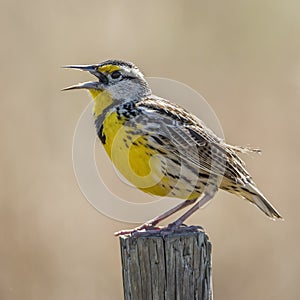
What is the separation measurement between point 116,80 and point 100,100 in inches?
4.2

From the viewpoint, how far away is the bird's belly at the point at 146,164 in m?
3.25

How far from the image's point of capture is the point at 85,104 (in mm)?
5156

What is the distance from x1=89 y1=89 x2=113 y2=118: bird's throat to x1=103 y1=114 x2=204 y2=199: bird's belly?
8 centimetres

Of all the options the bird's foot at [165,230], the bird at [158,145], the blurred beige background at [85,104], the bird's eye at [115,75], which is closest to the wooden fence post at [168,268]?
the bird's foot at [165,230]

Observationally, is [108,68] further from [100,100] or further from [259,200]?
[259,200]

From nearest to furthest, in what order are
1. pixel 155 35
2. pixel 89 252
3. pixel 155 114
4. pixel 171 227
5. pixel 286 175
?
pixel 171 227, pixel 155 114, pixel 89 252, pixel 286 175, pixel 155 35

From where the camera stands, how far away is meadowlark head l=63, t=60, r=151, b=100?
3.48 m

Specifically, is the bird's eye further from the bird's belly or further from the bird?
the bird's belly

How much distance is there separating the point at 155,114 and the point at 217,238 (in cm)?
177

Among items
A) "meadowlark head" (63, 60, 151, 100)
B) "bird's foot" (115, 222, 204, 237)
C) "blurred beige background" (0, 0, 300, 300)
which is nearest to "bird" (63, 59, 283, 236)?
"meadowlark head" (63, 60, 151, 100)

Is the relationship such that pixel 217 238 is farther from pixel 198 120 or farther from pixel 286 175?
pixel 198 120

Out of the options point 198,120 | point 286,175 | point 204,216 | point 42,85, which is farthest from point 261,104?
point 198,120

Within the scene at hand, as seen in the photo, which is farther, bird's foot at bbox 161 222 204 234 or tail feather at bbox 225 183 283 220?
tail feather at bbox 225 183 283 220

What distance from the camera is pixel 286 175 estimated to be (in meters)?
5.19
